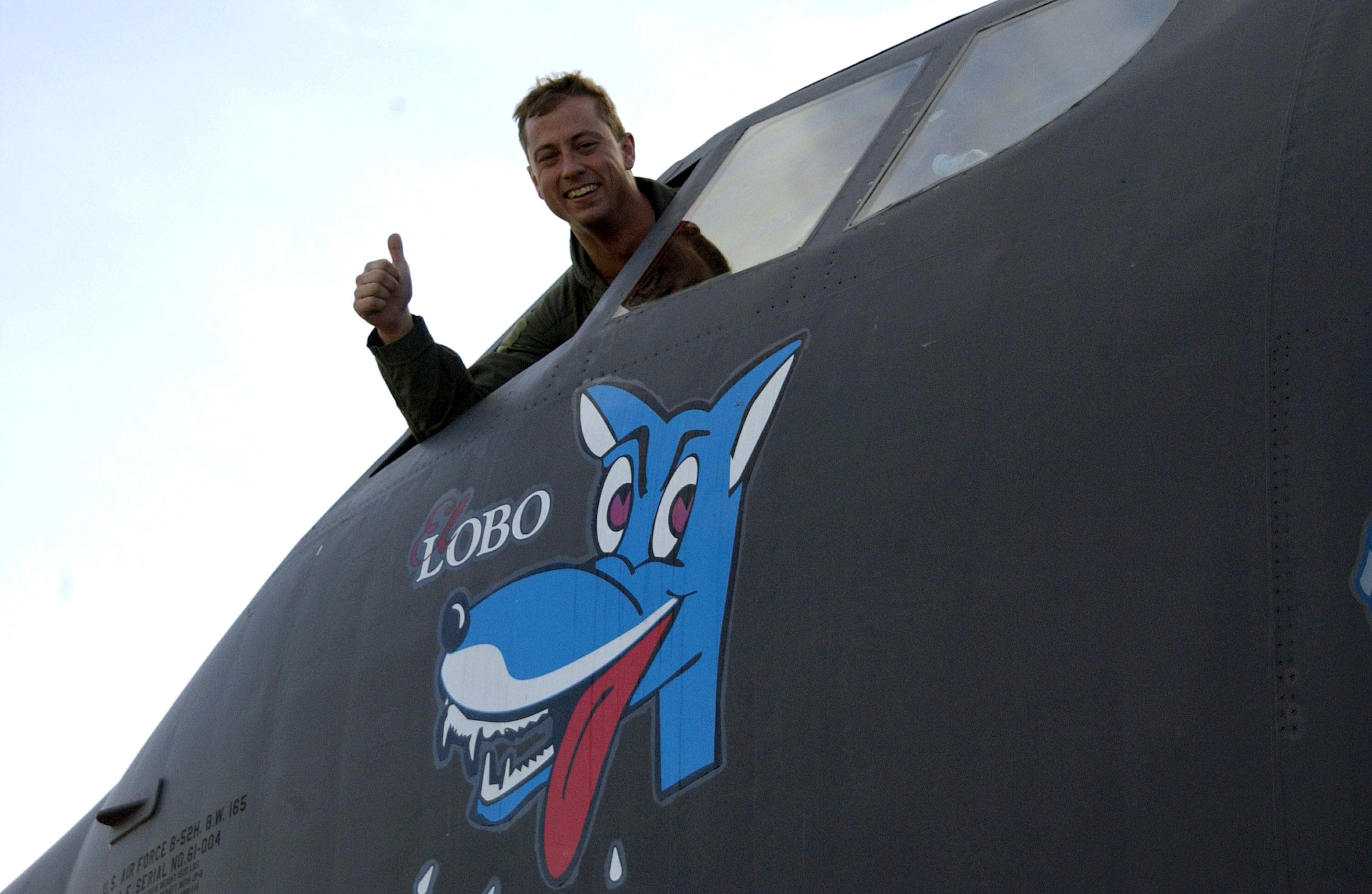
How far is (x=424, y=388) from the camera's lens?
698 centimetres

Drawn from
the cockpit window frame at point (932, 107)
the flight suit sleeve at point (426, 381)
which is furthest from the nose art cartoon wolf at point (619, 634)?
the flight suit sleeve at point (426, 381)

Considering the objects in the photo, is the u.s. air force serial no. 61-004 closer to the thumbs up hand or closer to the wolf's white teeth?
the wolf's white teeth

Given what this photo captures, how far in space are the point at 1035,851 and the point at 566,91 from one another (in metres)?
4.39

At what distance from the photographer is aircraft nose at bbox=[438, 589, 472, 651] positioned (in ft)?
19.5

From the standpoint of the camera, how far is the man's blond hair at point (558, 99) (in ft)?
23.6

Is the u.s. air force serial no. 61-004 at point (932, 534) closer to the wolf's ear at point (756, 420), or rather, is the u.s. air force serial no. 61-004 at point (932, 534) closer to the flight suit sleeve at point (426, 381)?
the wolf's ear at point (756, 420)

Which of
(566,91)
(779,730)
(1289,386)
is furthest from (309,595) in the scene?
(1289,386)

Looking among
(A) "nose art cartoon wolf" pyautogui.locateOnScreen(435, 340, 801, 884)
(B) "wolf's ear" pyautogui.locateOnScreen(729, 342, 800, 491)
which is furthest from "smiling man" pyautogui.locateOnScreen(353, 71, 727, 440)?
(B) "wolf's ear" pyautogui.locateOnScreen(729, 342, 800, 491)

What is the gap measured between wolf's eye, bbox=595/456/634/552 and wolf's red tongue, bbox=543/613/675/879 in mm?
446

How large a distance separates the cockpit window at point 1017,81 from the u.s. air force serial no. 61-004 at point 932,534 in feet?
0.06

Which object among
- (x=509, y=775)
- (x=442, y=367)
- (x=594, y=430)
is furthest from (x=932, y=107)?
(x=509, y=775)

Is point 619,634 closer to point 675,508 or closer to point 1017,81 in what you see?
point 675,508

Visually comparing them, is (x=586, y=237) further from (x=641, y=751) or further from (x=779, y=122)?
(x=641, y=751)

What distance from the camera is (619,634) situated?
17.0 ft
